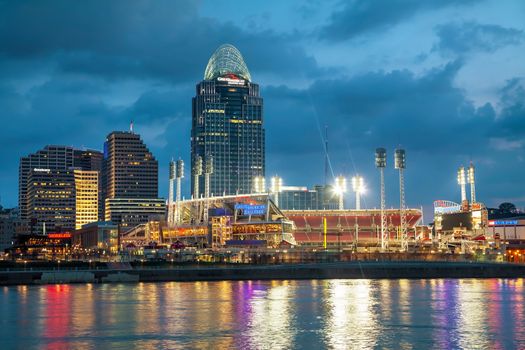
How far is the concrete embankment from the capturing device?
144 m

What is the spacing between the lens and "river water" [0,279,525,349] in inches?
2393

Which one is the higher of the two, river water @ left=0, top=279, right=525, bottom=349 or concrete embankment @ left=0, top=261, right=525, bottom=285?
concrete embankment @ left=0, top=261, right=525, bottom=285

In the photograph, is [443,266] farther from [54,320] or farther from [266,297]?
[54,320]

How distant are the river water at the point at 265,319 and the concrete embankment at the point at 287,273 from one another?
30.3 m

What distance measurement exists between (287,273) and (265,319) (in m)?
82.4

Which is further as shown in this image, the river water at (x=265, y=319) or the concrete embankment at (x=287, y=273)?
the concrete embankment at (x=287, y=273)

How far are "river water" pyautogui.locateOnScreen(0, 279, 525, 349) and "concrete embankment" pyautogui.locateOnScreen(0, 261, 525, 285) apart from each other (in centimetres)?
3034

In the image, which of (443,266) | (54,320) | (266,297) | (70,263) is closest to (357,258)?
(443,266)

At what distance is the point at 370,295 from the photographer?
10569 centimetres

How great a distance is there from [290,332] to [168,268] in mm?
90069

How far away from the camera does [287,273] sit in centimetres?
15762

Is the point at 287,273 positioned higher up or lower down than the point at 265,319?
higher up

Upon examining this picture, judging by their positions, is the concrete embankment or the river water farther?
the concrete embankment

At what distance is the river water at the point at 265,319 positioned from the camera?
60.8 meters
